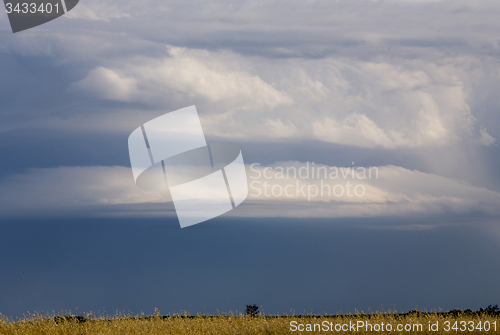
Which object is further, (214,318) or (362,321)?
(214,318)

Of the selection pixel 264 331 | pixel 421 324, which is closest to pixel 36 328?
pixel 264 331

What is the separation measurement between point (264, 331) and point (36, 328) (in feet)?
39.0

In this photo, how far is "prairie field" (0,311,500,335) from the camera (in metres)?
19.3

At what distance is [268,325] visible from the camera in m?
20.4

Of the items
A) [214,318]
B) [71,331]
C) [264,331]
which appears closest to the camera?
[264,331]

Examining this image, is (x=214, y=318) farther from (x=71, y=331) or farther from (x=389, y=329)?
(x=389, y=329)

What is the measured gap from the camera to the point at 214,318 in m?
23.7

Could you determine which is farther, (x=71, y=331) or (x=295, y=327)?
(x=71, y=331)

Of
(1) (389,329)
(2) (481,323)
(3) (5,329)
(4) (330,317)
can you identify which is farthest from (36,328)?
(2) (481,323)

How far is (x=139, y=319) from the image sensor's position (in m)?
25.1

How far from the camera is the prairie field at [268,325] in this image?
1928 centimetres

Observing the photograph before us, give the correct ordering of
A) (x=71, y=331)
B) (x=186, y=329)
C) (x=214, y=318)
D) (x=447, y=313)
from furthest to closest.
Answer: (x=447, y=313) → (x=214, y=318) → (x=71, y=331) → (x=186, y=329)

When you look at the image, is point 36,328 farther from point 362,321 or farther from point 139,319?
point 362,321

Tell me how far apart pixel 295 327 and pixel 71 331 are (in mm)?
10538
